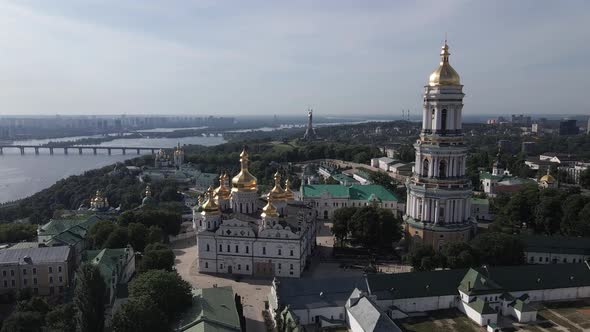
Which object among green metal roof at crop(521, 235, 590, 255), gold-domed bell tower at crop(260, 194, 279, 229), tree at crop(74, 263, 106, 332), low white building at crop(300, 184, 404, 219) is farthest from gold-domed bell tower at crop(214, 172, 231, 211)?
green metal roof at crop(521, 235, 590, 255)

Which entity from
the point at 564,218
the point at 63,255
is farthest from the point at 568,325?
the point at 63,255

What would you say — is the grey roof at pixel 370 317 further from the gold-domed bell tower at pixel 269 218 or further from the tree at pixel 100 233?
the tree at pixel 100 233

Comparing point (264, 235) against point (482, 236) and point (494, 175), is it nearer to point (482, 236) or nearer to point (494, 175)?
point (482, 236)

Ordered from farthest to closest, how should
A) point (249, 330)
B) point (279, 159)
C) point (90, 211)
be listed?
point (279, 159)
point (90, 211)
point (249, 330)

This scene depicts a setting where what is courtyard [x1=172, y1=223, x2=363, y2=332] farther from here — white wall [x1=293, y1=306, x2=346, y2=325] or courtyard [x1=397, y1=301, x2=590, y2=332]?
courtyard [x1=397, y1=301, x2=590, y2=332]

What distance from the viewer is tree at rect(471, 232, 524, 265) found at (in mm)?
29875

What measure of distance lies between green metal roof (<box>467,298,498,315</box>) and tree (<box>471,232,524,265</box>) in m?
5.48

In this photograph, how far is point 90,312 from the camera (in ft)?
65.8

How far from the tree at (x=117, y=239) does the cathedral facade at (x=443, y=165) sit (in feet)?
71.9

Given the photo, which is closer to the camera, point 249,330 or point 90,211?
point 249,330

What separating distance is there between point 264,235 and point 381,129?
6384 inches

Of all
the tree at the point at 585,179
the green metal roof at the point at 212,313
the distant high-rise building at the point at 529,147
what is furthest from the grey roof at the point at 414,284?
the distant high-rise building at the point at 529,147

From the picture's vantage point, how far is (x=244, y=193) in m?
34.9

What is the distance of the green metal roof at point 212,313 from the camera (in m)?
21.5
